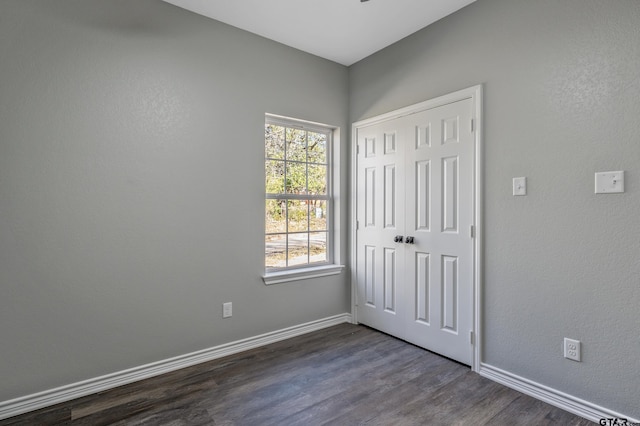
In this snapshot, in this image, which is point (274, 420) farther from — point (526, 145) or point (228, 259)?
point (526, 145)

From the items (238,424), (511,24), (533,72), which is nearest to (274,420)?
(238,424)

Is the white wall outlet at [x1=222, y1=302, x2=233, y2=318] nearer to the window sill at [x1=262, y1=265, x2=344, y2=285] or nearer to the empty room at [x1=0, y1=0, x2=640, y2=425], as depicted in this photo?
the empty room at [x1=0, y1=0, x2=640, y2=425]

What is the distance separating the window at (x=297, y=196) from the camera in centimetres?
297

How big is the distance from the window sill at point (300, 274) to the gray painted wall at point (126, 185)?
78 mm

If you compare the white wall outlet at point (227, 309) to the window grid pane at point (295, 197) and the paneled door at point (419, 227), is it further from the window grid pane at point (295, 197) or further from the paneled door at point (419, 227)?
the paneled door at point (419, 227)

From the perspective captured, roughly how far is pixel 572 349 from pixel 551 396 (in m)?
0.33

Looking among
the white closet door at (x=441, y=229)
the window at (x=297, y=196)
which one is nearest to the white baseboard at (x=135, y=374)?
the window at (x=297, y=196)

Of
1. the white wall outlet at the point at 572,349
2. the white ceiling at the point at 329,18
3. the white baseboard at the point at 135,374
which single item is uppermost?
the white ceiling at the point at 329,18

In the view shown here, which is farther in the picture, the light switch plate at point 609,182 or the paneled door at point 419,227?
the paneled door at point 419,227

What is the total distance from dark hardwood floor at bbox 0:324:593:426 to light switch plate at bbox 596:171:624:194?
4.21ft

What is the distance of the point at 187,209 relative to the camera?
246 cm

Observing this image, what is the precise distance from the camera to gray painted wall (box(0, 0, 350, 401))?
6.31ft

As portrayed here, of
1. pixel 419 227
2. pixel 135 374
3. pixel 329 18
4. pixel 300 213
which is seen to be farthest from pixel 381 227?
pixel 135 374

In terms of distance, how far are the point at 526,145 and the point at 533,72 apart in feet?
1.50
